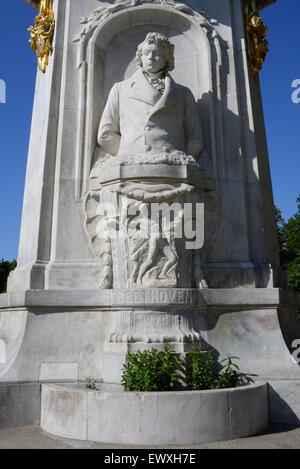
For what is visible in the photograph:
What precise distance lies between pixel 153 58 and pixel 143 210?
3260mm

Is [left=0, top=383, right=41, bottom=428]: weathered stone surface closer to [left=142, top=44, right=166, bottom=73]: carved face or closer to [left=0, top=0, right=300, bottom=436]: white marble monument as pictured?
[left=0, top=0, right=300, bottom=436]: white marble monument

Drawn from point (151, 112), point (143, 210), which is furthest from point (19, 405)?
point (151, 112)

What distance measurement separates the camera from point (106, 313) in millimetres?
8508

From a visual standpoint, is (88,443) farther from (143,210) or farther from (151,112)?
(151,112)

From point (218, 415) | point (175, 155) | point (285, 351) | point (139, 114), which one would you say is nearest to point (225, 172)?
point (175, 155)

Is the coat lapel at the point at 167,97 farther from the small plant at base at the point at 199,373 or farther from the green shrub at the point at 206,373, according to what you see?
the small plant at base at the point at 199,373

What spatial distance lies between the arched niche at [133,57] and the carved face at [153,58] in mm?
1087

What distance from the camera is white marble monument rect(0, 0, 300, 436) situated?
8211 mm

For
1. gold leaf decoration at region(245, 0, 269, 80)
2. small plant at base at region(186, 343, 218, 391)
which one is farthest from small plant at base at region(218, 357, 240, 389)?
gold leaf decoration at region(245, 0, 269, 80)

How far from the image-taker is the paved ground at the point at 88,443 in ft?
21.4

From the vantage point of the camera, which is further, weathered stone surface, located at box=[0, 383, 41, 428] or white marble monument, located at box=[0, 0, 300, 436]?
white marble monument, located at box=[0, 0, 300, 436]

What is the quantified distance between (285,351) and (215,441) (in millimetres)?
2358

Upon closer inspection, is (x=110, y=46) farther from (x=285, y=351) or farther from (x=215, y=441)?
(x=215, y=441)

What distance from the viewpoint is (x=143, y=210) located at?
8.45 metres
